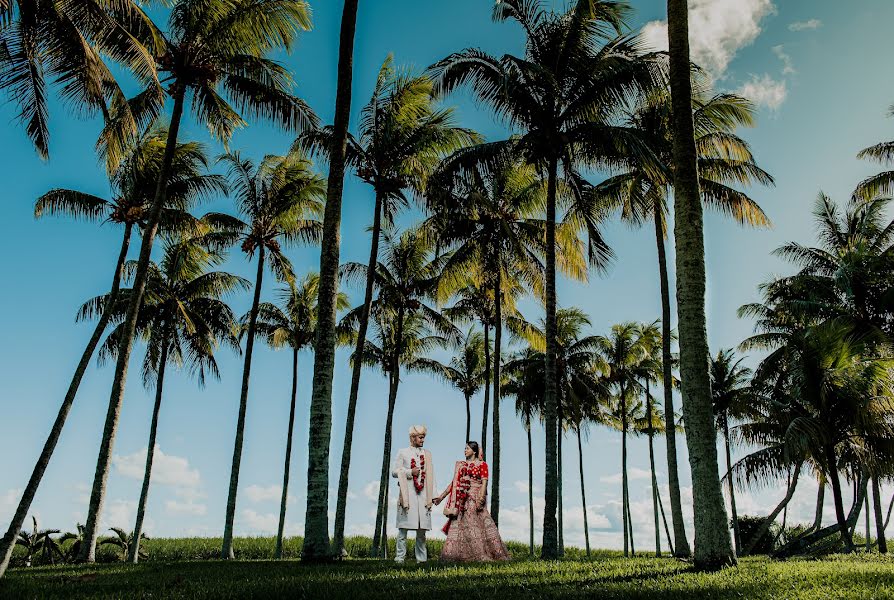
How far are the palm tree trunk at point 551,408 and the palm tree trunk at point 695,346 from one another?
19.7 feet

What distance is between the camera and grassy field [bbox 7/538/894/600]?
7.10m

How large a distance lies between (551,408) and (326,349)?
719 cm

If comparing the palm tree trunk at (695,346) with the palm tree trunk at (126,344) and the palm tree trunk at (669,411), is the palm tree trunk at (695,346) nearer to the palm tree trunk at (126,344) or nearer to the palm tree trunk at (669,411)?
the palm tree trunk at (669,411)

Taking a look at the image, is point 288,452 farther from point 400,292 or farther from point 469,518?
point 469,518

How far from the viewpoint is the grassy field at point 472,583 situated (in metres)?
7.10

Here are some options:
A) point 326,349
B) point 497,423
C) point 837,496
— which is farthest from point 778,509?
point 326,349

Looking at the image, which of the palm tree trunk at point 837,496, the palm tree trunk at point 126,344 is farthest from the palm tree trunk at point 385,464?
the palm tree trunk at point 837,496

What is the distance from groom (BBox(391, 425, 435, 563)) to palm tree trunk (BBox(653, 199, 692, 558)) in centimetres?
878

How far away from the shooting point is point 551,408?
16969 mm

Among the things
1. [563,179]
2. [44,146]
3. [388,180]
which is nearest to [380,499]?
[388,180]

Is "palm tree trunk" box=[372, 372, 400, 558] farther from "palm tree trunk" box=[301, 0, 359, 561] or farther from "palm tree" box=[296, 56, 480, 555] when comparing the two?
"palm tree trunk" box=[301, 0, 359, 561]

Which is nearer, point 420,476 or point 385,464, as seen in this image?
point 420,476

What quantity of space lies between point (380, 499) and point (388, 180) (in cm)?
1458

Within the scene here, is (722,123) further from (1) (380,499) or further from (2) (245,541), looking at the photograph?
(2) (245,541)
